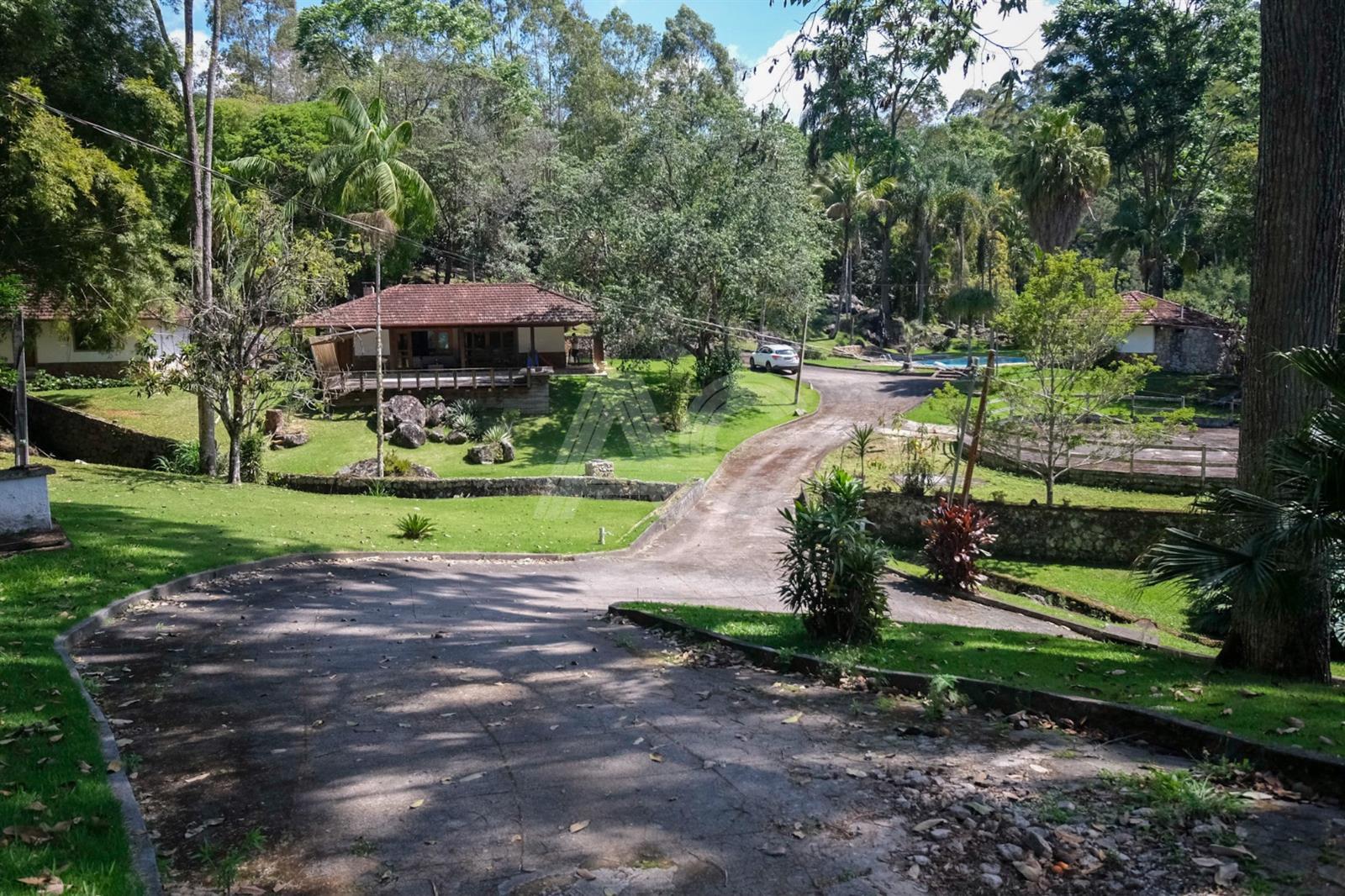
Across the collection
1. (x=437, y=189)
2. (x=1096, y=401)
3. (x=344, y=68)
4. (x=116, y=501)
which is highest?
(x=344, y=68)

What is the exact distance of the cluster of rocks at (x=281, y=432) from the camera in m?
34.2

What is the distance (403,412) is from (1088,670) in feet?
97.6

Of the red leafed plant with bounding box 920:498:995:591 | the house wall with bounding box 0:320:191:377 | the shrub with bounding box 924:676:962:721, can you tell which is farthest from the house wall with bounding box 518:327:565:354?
the shrub with bounding box 924:676:962:721

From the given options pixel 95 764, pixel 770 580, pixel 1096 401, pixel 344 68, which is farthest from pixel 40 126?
pixel 344 68

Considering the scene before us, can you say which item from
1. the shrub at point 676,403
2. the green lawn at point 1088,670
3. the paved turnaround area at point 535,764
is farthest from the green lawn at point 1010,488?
the paved turnaround area at point 535,764

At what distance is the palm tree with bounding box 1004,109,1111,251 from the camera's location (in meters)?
41.4

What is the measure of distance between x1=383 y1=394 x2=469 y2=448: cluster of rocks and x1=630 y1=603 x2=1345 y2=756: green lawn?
914 inches

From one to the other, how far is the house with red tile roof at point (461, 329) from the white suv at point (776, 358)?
9.57 m

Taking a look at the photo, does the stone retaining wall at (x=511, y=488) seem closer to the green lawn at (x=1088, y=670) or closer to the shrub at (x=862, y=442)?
the shrub at (x=862, y=442)

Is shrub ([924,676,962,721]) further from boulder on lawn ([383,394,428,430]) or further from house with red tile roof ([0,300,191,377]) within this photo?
house with red tile roof ([0,300,191,377])

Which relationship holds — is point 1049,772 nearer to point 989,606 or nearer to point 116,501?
point 989,606

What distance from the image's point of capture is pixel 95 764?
6.53m

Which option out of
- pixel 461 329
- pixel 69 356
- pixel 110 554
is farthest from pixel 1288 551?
pixel 69 356

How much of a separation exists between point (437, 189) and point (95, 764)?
160ft
